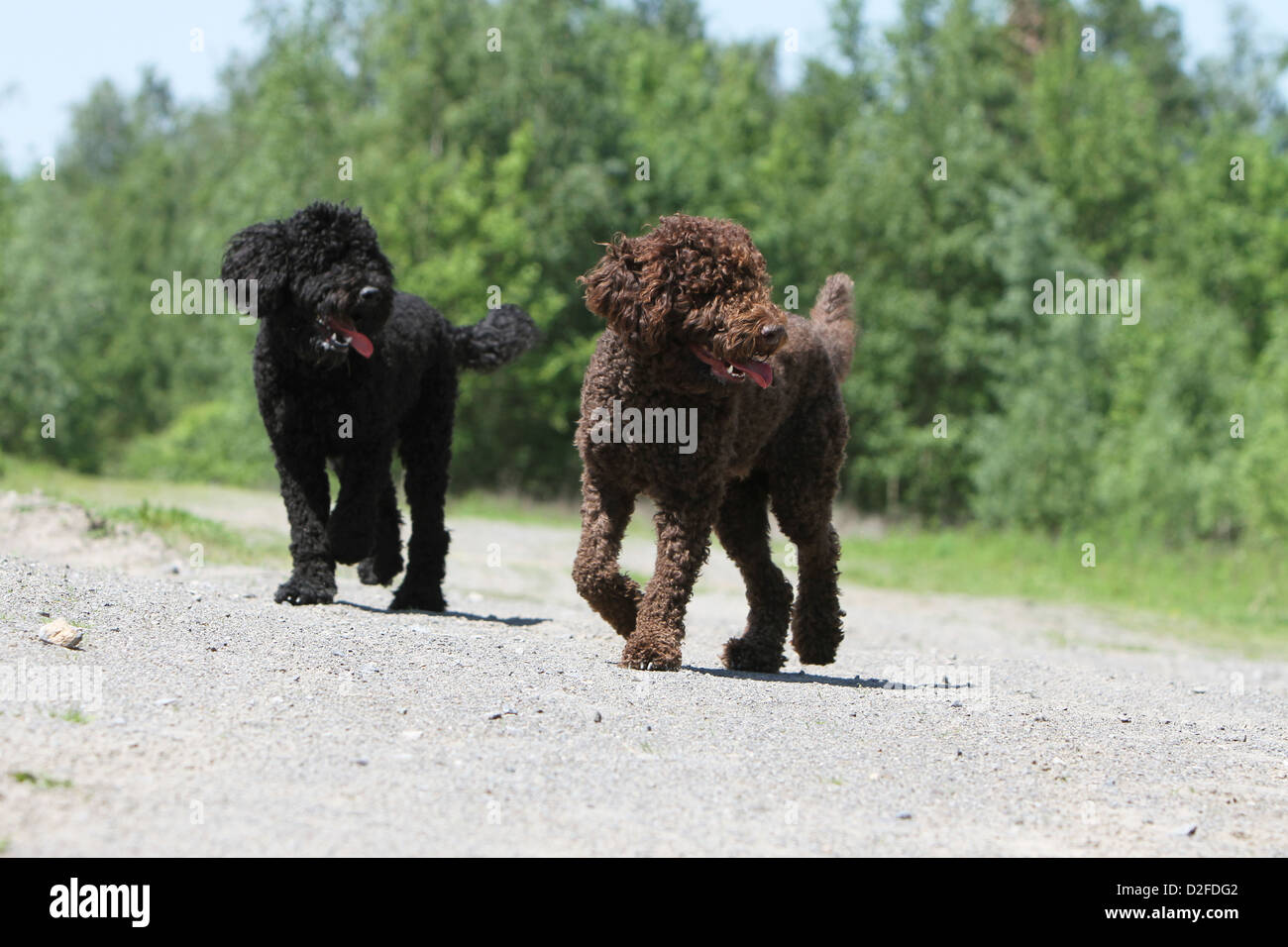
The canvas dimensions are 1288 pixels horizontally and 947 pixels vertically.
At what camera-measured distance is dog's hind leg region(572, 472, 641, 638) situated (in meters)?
7.57

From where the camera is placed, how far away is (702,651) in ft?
32.2

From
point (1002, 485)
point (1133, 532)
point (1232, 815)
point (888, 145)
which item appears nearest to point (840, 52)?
point (888, 145)

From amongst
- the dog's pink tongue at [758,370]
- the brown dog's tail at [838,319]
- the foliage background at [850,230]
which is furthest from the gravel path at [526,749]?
the foliage background at [850,230]

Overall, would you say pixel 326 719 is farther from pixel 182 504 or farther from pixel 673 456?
pixel 182 504

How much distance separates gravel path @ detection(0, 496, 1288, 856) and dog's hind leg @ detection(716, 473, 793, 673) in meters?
0.28

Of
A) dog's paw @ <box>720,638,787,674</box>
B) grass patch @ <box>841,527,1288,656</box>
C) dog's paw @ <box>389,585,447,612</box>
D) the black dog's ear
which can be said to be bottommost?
grass patch @ <box>841,527,1288,656</box>

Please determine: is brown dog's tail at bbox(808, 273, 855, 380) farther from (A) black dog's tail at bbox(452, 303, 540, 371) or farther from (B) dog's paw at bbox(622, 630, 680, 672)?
(B) dog's paw at bbox(622, 630, 680, 672)

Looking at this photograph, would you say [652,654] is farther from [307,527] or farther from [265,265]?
[265,265]

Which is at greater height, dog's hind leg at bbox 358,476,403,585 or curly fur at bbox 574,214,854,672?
curly fur at bbox 574,214,854,672

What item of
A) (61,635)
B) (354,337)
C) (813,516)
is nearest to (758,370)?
(813,516)

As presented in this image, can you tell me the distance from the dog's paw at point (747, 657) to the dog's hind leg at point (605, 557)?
1073mm

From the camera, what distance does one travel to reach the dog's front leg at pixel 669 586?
292 inches

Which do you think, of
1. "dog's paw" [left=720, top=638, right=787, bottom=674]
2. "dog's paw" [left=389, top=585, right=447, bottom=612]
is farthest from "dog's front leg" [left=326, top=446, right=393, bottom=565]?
"dog's paw" [left=720, top=638, right=787, bottom=674]

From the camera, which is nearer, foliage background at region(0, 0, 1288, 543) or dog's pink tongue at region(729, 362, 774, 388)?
dog's pink tongue at region(729, 362, 774, 388)
